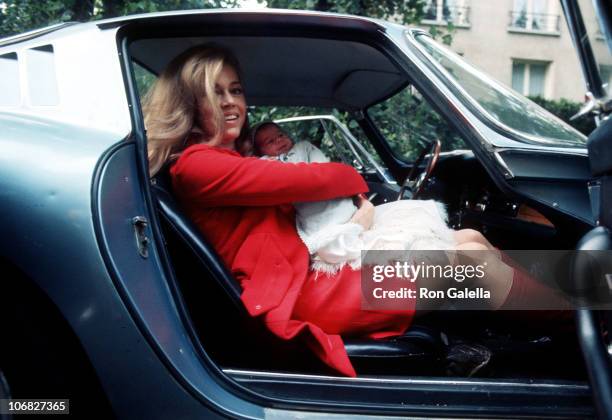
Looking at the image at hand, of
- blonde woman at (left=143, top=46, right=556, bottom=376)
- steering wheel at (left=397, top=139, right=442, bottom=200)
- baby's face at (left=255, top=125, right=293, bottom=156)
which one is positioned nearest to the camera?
blonde woman at (left=143, top=46, right=556, bottom=376)

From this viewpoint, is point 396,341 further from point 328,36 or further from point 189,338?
point 328,36

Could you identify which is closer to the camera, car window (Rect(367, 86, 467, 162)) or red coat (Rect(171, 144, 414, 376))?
red coat (Rect(171, 144, 414, 376))

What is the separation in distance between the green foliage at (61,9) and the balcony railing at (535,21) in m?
14.6

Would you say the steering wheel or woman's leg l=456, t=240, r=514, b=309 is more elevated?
the steering wheel

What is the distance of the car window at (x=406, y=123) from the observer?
3.50 meters

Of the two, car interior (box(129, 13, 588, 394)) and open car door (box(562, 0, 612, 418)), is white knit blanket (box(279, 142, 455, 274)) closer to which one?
car interior (box(129, 13, 588, 394))

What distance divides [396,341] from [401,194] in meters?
1.14

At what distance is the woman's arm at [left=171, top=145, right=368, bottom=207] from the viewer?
1739 millimetres

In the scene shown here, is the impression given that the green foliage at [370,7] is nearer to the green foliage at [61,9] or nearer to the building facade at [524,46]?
the green foliage at [61,9]

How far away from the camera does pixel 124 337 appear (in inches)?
53.6

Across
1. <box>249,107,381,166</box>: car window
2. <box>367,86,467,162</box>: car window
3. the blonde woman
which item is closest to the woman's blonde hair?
the blonde woman

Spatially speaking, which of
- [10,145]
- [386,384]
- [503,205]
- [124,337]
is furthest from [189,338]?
[503,205]

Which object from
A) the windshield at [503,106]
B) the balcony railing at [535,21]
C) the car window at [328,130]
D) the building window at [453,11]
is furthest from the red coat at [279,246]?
the balcony railing at [535,21]

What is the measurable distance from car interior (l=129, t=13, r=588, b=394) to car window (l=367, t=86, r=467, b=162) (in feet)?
1.94
